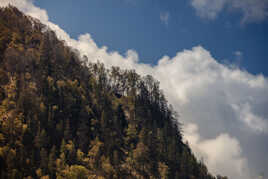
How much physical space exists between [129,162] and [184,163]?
84.7 feet

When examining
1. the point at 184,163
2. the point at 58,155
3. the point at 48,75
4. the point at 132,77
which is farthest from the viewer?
the point at 132,77

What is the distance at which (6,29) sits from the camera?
148 meters

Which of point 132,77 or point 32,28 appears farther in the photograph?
point 32,28

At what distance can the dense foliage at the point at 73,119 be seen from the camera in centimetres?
9381

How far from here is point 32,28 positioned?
6585 inches

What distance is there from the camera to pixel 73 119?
122500 mm

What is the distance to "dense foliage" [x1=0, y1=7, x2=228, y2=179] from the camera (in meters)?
93.8

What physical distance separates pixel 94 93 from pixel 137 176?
166 ft

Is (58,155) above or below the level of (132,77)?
below

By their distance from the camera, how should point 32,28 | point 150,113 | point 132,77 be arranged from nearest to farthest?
1. point 150,113
2. point 132,77
3. point 32,28

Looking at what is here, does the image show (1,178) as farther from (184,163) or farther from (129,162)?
(184,163)

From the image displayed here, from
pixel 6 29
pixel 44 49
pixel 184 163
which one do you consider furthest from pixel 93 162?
pixel 6 29

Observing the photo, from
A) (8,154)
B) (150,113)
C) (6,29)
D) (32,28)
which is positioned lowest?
(8,154)

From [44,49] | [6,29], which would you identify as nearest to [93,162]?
[44,49]
